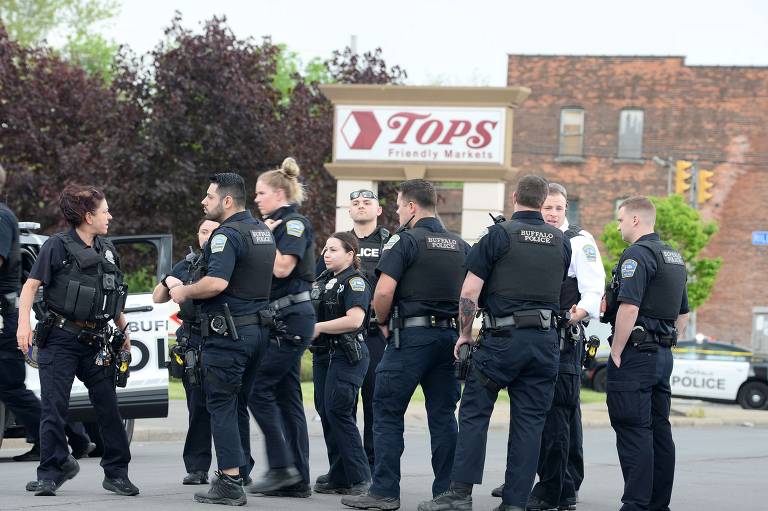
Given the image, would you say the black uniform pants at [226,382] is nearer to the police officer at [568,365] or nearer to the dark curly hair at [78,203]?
the dark curly hair at [78,203]

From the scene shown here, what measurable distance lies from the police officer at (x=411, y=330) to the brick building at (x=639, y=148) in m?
40.8

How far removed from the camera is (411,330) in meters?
8.39

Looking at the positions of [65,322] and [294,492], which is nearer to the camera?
[65,322]

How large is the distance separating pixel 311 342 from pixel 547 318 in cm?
187

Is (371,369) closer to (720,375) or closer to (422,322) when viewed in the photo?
(422,322)

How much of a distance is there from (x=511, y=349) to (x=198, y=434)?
7.96ft

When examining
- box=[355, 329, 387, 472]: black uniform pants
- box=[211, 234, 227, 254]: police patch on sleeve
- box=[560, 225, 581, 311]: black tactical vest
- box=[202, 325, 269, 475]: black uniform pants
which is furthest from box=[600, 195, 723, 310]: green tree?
box=[211, 234, 227, 254]: police patch on sleeve

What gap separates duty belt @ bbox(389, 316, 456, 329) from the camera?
27.5 feet

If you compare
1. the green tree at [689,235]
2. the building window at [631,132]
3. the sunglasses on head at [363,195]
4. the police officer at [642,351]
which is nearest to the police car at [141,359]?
the sunglasses on head at [363,195]

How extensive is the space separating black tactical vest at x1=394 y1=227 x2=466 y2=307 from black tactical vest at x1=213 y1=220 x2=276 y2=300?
85 cm

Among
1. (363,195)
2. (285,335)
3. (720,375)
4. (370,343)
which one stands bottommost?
(720,375)

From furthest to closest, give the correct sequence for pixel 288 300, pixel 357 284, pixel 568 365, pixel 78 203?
pixel 357 284, pixel 288 300, pixel 568 365, pixel 78 203

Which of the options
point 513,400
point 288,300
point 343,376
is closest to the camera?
point 513,400

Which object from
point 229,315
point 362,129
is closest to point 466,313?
point 229,315
